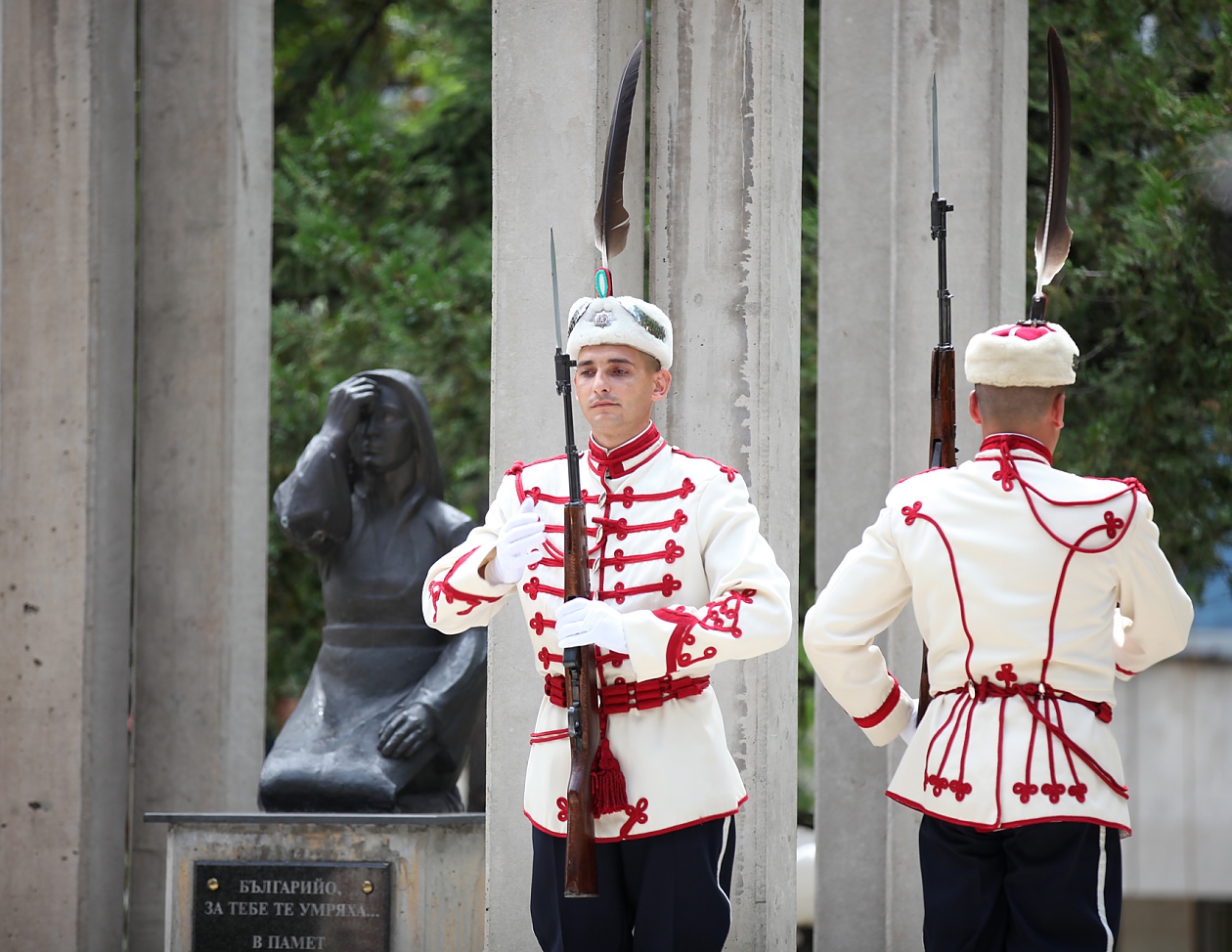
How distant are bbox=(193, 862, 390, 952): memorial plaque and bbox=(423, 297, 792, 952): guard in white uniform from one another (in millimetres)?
Result: 2020

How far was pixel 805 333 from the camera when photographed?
7.99 meters

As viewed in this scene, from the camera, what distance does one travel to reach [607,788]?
3.15 meters

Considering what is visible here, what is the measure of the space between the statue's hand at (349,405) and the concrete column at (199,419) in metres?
1.05

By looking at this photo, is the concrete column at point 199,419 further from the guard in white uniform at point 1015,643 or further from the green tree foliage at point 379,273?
the guard in white uniform at point 1015,643

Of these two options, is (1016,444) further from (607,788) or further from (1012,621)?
(607,788)

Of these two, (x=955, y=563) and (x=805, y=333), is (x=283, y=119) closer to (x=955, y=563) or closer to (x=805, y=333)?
(x=805, y=333)

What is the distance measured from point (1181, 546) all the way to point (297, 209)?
5661 millimetres

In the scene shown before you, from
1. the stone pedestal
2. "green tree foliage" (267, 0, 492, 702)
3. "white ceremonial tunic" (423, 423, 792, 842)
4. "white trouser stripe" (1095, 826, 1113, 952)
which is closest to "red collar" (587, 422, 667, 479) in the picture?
"white ceremonial tunic" (423, 423, 792, 842)

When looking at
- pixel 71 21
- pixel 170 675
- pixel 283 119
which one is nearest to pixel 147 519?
pixel 170 675

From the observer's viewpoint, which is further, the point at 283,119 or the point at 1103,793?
the point at 283,119

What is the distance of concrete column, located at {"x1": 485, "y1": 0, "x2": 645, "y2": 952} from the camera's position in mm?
4922

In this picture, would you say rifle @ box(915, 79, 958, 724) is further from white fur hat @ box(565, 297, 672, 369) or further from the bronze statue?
the bronze statue

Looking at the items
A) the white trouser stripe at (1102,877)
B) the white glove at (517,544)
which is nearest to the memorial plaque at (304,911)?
the white glove at (517,544)

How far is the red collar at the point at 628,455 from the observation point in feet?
11.1
